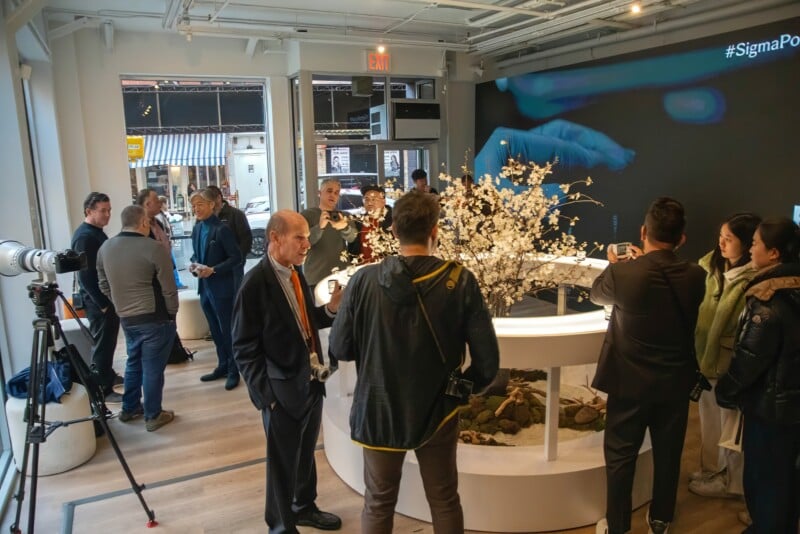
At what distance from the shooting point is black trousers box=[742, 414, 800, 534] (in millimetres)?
2209

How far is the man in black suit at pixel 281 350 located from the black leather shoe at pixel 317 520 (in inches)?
10.5

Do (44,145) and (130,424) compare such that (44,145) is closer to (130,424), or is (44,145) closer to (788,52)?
(130,424)

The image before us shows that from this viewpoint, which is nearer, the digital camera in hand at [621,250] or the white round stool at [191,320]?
the digital camera in hand at [621,250]

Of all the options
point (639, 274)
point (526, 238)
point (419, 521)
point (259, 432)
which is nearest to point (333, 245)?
point (259, 432)

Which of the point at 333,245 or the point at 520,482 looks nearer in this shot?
the point at 520,482

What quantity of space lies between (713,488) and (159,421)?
3339mm

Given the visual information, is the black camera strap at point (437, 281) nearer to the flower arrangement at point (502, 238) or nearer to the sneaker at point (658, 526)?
the flower arrangement at point (502, 238)

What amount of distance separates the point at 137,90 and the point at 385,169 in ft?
11.1

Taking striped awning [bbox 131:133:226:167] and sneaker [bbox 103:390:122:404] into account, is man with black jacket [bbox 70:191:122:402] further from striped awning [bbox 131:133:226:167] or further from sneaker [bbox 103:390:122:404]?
striped awning [bbox 131:133:226:167]

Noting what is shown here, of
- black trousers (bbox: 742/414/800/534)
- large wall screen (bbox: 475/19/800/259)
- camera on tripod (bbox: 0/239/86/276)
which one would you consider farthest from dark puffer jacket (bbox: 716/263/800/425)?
camera on tripod (bbox: 0/239/86/276)

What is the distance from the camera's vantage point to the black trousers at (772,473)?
221cm

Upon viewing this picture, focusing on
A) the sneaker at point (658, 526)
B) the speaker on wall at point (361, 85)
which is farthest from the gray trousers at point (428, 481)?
the speaker on wall at point (361, 85)

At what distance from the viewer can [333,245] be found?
13.2 feet

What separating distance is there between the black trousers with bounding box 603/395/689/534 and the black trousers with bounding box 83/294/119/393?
3.22 metres
